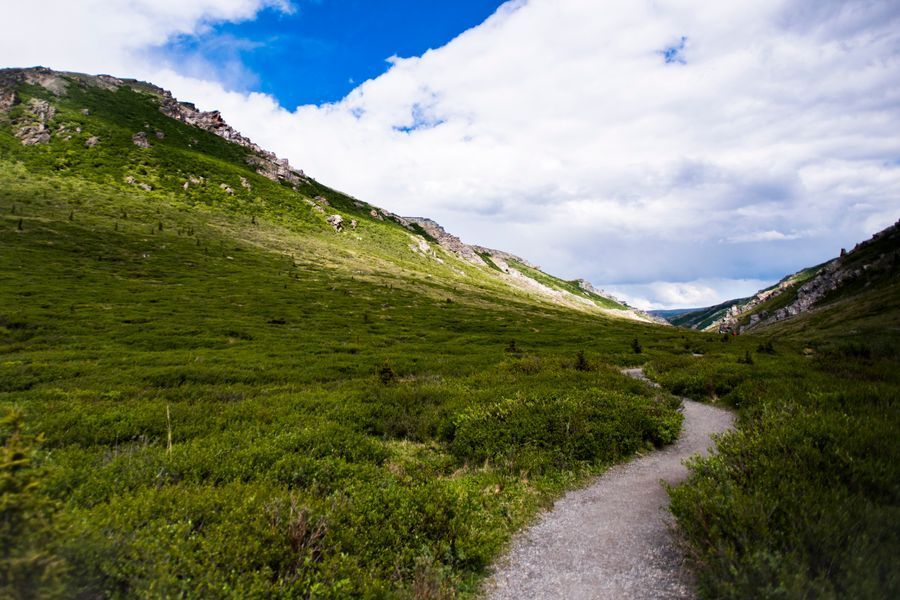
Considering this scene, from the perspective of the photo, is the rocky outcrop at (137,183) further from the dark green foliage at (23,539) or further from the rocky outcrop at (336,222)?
the dark green foliage at (23,539)

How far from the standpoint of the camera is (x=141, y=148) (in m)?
91.1

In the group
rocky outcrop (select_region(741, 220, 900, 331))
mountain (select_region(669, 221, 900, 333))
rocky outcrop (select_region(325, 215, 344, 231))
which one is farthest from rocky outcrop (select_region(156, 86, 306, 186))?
rocky outcrop (select_region(741, 220, 900, 331))

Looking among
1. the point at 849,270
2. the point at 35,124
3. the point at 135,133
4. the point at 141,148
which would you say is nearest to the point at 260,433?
the point at 35,124

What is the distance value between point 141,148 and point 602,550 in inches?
4741

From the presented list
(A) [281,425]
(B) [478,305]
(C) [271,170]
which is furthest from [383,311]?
(C) [271,170]

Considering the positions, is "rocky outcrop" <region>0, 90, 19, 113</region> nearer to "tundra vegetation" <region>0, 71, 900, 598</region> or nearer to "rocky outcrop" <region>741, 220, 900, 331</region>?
"tundra vegetation" <region>0, 71, 900, 598</region>

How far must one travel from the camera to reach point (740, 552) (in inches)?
218

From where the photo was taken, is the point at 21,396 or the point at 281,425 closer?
the point at 281,425

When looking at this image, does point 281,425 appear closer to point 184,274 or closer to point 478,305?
point 184,274

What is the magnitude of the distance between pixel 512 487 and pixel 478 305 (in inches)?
2376

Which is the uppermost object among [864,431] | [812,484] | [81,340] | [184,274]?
[864,431]

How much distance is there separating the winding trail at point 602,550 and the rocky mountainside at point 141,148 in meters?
96.7

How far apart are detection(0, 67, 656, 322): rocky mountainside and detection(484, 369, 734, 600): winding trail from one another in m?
96.7

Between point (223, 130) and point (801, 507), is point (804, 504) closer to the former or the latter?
point (801, 507)
